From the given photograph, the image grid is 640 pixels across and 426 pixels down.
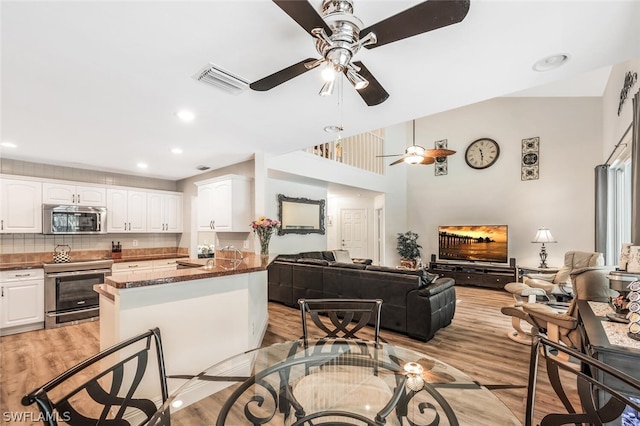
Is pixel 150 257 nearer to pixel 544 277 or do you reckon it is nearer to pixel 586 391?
pixel 586 391

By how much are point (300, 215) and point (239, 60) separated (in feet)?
14.6

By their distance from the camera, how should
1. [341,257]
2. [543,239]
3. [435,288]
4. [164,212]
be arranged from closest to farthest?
[435,288] < [164,212] < [543,239] < [341,257]

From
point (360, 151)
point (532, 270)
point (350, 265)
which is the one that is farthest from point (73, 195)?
point (532, 270)

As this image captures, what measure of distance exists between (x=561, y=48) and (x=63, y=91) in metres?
3.44

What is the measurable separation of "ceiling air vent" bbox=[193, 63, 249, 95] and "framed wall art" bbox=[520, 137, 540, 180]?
275 inches

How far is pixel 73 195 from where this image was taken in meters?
4.53

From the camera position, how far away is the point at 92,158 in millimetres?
4172

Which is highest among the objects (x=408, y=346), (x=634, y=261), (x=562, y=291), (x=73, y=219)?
(x=73, y=219)

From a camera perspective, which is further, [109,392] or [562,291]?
[562,291]

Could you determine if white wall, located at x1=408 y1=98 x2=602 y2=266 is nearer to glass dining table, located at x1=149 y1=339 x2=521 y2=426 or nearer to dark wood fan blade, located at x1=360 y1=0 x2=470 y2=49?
glass dining table, located at x1=149 y1=339 x2=521 y2=426

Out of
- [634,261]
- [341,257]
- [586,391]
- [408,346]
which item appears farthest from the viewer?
[341,257]

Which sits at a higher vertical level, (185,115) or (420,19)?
(185,115)

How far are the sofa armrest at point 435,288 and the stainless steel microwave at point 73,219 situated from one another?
16.5 ft

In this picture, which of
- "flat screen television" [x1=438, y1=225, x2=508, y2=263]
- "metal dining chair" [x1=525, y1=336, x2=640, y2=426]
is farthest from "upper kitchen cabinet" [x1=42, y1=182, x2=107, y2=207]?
"flat screen television" [x1=438, y1=225, x2=508, y2=263]
